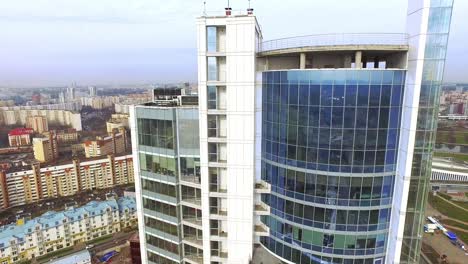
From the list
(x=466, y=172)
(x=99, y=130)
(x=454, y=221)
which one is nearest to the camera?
(x=454, y=221)

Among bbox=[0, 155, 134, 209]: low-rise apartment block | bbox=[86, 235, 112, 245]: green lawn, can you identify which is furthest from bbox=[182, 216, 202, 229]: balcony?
bbox=[0, 155, 134, 209]: low-rise apartment block

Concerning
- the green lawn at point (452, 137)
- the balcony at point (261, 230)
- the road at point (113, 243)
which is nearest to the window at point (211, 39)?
the balcony at point (261, 230)

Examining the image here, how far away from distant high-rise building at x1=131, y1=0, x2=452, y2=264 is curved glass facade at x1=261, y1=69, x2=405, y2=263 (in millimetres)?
72

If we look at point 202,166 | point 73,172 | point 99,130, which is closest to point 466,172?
point 202,166

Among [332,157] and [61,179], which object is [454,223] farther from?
[61,179]

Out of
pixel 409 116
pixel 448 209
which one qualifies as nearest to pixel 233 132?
pixel 409 116

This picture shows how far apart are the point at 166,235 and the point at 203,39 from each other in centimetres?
1646

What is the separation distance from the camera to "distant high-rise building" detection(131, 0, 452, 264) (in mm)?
16938

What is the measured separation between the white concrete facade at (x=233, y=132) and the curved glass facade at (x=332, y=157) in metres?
2.01

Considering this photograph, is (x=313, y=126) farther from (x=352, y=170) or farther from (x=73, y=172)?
(x=73, y=172)

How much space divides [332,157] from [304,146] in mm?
1939

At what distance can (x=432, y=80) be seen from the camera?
16297mm

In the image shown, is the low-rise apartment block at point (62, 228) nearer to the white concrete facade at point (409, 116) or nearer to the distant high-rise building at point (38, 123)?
the white concrete facade at point (409, 116)

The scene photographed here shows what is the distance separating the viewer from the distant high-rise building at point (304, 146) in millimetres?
16938
